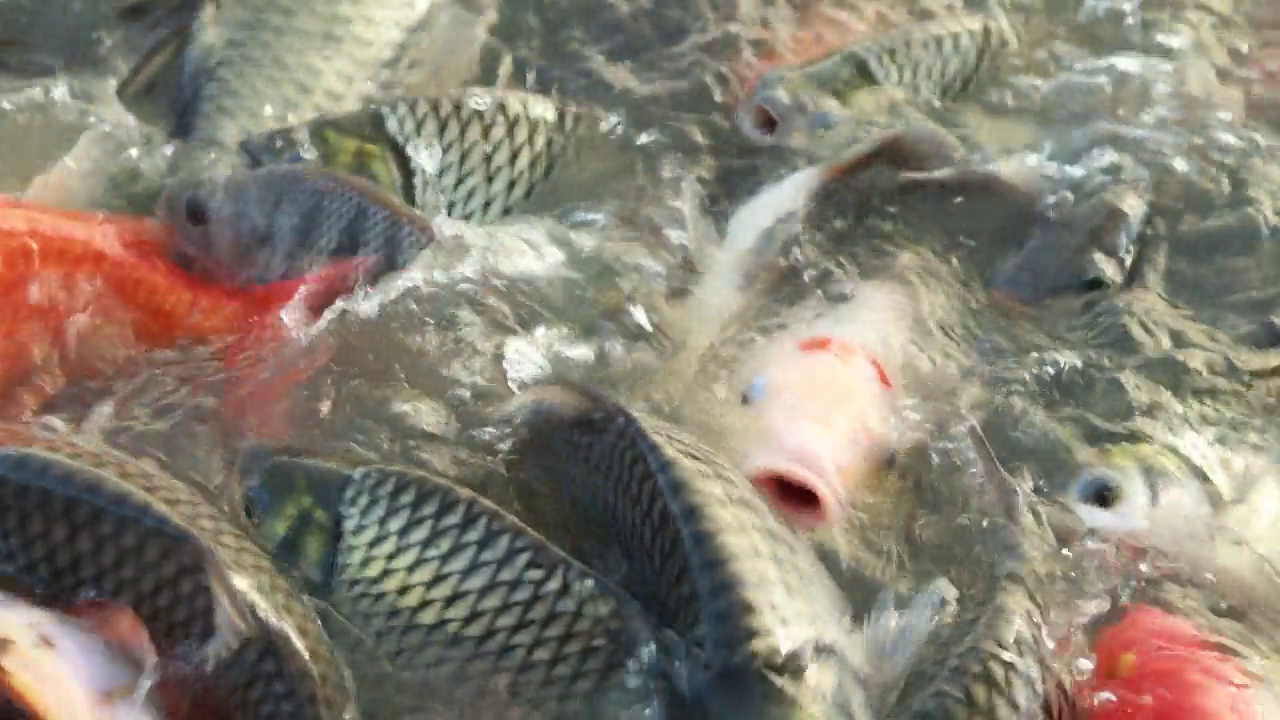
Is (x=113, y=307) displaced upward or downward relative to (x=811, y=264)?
upward

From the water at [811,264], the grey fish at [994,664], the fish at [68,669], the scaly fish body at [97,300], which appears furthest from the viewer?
the water at [811,264]

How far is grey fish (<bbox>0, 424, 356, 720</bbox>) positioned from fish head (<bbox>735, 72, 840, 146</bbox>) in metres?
1.60

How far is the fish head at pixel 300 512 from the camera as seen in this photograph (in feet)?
5.35

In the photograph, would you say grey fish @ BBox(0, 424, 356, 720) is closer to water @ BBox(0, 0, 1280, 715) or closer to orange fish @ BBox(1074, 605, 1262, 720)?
water @ BBox(0, 0, 1280, 715)

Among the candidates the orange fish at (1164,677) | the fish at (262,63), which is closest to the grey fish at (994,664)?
the orange fish at (1164,677)

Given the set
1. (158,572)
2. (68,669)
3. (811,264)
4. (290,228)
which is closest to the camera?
(68,669)

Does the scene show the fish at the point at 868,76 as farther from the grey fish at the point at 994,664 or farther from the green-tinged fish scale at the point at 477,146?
the grey fish at the point at 994,664

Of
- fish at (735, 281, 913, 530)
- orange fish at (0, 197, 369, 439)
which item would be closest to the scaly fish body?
orange fish at (0, 197, 369, 439)

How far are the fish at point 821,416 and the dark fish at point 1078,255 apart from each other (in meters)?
0.37

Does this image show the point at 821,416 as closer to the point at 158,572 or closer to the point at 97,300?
the point at 158,572

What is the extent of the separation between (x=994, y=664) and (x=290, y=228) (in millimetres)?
1448

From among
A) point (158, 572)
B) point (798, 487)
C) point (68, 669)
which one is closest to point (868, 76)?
point (798, 487)

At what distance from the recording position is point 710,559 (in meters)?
1.48

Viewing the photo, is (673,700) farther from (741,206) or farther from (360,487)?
(741,206)
